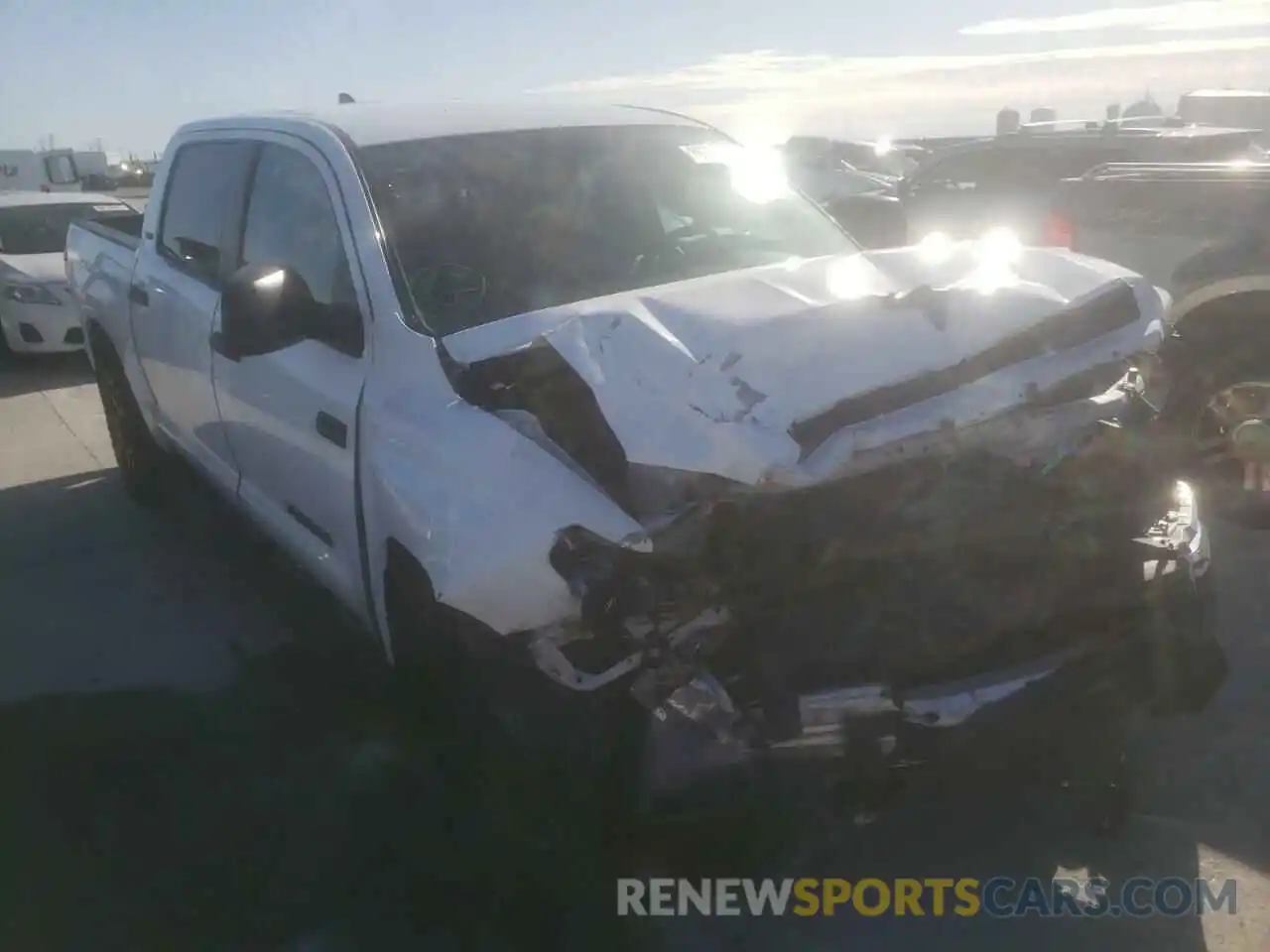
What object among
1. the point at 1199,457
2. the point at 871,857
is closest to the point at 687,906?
the point at 871,857

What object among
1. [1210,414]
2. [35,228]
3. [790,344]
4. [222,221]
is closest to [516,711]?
[790,344]

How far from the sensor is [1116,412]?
2.81 m

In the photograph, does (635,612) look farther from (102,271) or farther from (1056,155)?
(1056,155)

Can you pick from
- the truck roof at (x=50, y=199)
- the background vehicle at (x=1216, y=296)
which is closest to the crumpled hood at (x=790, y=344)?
the background vehicle at (x=1216, y=296)

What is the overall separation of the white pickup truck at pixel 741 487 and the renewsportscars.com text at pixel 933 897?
0.50 metres

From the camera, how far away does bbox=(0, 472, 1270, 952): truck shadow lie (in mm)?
2902

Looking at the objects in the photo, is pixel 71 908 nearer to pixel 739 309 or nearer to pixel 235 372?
pixel 235 372

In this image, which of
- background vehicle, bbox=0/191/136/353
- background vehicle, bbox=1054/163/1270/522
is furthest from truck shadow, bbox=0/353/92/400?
background vehicle, bbox=1054/163/1270/522

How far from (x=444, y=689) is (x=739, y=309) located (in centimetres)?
123

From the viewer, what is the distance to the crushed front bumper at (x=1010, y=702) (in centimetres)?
244

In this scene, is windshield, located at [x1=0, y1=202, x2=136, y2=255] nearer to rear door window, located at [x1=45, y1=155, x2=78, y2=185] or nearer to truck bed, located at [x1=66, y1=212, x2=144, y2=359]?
truck bed, located at [x1=66, y1=212, x2=144, y2=359]

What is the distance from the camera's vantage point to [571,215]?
3770 millimetres

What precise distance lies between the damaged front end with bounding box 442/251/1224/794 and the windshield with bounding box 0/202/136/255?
9.78 meters

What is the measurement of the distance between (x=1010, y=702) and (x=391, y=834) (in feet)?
5.65
